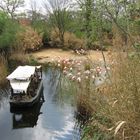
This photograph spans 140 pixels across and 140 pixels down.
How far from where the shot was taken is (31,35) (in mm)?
26062

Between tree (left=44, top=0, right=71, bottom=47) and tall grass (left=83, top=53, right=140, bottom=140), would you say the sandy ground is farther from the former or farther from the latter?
tall grass (left=83, top=53, right=140, bottom=140)

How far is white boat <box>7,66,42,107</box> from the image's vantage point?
13516 millimetres

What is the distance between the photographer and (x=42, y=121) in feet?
41.1

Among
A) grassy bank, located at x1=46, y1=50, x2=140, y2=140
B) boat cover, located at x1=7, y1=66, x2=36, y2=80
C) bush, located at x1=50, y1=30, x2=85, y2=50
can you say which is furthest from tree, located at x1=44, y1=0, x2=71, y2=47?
grassy bank, located at x1=46, y1=50, x2=140, y2=140

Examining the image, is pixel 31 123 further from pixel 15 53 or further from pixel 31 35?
pixel 31 35

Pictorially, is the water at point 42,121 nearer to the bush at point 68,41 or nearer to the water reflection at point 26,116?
the water reflection at point 26,116

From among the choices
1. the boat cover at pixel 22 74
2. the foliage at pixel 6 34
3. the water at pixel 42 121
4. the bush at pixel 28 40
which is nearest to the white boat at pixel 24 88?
the boat cover at pixel 22 74

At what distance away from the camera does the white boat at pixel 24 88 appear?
532 inches

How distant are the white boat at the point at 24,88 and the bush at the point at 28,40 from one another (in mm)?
7982

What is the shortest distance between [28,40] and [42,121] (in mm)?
13349

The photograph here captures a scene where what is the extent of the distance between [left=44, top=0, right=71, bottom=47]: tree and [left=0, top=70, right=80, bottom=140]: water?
13.5 meters

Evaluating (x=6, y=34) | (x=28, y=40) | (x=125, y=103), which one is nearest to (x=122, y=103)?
(x=125, y=103)

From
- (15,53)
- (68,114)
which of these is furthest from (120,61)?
(15,53)

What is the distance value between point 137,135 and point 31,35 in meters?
21.7
